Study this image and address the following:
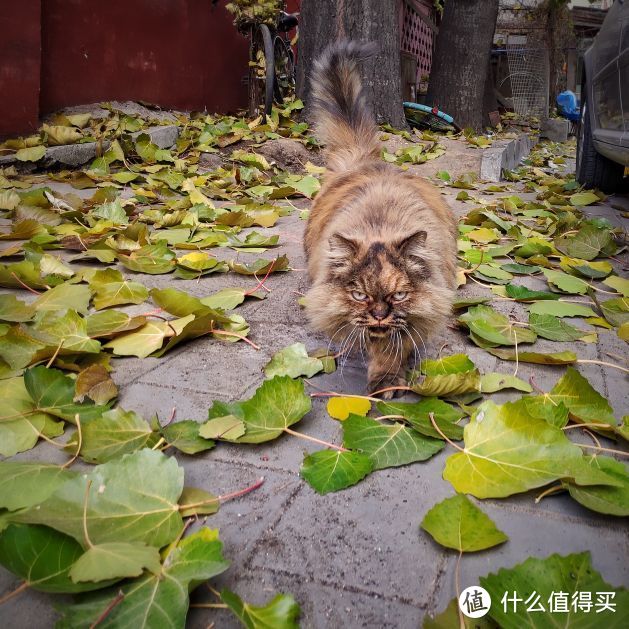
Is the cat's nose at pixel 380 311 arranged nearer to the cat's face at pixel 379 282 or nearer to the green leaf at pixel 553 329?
the cat's face at pixel 379 282

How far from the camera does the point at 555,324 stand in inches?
104

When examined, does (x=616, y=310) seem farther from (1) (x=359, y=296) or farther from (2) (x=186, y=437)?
(2) (x=186, y=437)

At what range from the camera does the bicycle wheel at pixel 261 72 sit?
755 cm

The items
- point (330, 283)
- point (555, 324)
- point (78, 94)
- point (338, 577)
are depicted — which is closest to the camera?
point (338, 577)

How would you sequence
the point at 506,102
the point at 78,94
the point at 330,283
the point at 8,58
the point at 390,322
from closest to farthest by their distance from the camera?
1. the point at 390,322
2. the point at 330,283
3. the point at 8,58
4. the point at 78,94
5. the point at 506,102

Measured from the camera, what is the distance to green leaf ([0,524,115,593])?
3.89 ft

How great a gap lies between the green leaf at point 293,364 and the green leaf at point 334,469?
0.59 metres

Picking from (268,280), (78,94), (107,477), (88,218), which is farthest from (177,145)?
(107,477)

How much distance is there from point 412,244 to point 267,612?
1.42 meters

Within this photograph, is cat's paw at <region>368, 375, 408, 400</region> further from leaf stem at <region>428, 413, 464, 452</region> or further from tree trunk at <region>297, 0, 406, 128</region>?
tree trunk at <region>297, 0, 406, 128</region>

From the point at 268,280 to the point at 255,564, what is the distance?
220cm

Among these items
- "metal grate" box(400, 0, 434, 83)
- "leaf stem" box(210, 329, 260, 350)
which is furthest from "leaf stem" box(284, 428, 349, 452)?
"metal grate" box(400, 0, 434, 83)

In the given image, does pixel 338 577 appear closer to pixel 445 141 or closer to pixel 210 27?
pixel 445 141

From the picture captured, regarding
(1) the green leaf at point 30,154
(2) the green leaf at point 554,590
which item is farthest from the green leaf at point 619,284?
(1) the green leaf at point 30,154
